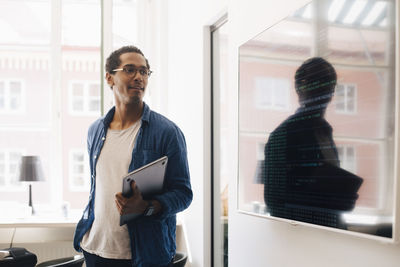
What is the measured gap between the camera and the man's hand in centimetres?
175

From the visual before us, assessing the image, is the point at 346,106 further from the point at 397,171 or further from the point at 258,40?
the point at 258,40

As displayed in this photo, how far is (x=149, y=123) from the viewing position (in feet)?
6.45

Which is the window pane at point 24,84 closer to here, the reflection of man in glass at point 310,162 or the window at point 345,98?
the reflection of man in glass at point 310,162

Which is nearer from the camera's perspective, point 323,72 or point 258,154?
point 323,72

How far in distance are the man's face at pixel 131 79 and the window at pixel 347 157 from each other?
1063 mm

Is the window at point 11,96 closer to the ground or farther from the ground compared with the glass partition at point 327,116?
farther from the ground

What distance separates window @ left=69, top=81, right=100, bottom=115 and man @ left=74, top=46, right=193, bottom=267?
92.8 inches

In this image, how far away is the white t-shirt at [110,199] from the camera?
73.5 inches

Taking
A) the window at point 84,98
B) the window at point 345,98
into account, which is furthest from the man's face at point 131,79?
the window at point 84,98

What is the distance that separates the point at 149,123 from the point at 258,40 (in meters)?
0.62

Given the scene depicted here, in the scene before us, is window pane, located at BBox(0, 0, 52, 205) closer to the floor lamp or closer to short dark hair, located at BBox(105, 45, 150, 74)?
the floor lamp

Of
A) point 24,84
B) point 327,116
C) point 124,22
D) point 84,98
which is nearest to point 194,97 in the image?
point 84,98

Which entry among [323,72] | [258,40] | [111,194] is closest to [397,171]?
[323,72]

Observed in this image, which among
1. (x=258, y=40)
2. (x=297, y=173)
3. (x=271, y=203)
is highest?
(x=258, y=40)
